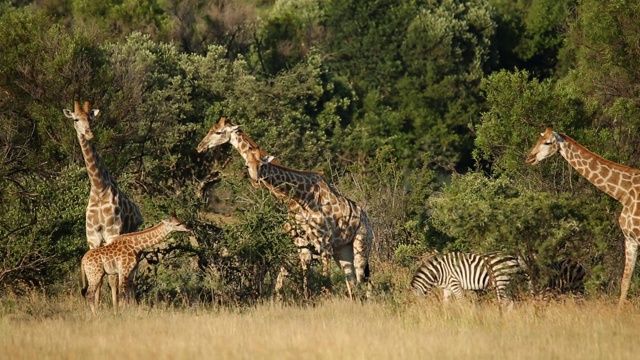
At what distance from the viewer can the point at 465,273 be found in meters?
15.9

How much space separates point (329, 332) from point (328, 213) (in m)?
4.74

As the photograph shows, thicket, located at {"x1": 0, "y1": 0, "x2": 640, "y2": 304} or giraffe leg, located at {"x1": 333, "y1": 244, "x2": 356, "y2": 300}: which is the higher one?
thicket, located at {"x1": 0, "y1": 0, "x2": 640, "y2": 304}

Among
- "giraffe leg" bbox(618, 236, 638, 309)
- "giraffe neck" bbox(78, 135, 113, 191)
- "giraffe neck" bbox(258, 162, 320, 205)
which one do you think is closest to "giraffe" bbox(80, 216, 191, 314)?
"giraffe neck" bbox(78, 135, 113, 191)

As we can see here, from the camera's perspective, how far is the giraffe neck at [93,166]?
16.8 meters

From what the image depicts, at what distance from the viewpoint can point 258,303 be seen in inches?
616

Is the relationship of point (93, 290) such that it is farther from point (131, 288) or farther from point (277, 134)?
point (277, 134)

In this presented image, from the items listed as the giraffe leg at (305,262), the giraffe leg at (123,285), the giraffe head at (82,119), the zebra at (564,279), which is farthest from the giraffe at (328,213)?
the zebra at (564,279)

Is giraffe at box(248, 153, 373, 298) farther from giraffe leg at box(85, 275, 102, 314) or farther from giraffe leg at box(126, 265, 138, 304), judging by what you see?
giraffe leg at box(85, 275, 102, 314)

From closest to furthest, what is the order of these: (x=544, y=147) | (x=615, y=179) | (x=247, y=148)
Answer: (x=615, y=179), (x=544, y=147), (x=247, y=148)

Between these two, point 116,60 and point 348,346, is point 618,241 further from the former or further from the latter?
point 116,60

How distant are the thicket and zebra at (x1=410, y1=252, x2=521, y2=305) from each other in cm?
31

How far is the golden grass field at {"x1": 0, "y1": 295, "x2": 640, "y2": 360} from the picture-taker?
1180 centimetres

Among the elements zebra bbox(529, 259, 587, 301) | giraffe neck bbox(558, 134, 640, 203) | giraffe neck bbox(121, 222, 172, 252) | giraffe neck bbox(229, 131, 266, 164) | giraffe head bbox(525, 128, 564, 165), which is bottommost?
zebra bbox(529, 259, 587, 301)

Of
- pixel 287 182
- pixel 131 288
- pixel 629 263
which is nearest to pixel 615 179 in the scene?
pixel 629 263
